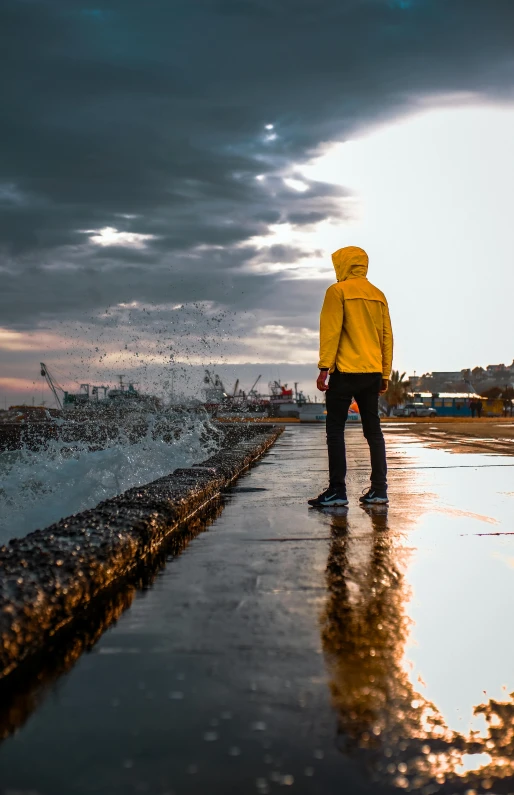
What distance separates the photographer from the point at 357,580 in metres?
3.35

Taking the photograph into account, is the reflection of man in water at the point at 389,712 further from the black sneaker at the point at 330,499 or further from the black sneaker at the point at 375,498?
the black sneaker at the point at 375,498

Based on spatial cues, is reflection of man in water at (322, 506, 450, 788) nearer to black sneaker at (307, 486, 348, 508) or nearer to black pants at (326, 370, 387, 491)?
black sneaker at (307, 486, 348, 508)

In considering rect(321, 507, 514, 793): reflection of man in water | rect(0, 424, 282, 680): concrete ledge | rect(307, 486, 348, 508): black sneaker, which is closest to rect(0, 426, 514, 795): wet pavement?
rect(321, 507, 514, 793): reflection of man in water

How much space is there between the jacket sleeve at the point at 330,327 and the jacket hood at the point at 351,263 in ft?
0.85

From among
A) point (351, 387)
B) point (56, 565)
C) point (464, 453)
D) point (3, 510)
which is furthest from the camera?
point (464, 453)

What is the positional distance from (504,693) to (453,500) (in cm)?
409

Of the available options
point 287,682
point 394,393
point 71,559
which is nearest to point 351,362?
point 71,559

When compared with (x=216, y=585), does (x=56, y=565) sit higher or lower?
higher

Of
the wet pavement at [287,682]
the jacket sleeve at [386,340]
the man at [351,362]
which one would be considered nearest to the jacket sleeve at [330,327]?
the man at [351,362]

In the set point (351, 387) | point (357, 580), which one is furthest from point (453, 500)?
point (357, 580)

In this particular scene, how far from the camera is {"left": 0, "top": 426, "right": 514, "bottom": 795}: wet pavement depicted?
162 centimetres

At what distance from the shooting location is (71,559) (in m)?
2.90

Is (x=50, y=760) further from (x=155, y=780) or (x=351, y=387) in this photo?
(x=351, y=387)

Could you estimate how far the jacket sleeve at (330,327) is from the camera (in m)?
5.72
